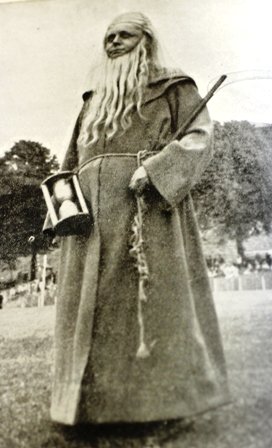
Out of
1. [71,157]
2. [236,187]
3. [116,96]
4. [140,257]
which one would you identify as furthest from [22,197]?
[236,187]

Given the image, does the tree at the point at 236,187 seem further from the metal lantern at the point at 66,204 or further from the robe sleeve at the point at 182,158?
the metal lantern at the point at 66,204

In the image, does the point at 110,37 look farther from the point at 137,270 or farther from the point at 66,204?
the point at 137,270

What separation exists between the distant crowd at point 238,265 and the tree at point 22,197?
933mm

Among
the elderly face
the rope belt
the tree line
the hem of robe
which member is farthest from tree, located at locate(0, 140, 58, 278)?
the hem of robe

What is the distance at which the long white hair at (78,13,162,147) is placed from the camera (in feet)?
9.69

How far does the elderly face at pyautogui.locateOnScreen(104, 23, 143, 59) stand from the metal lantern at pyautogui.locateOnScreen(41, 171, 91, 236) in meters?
0.81

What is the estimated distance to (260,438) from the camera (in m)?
2.28

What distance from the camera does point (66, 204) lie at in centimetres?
276

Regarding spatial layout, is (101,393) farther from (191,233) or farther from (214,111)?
(214,111)

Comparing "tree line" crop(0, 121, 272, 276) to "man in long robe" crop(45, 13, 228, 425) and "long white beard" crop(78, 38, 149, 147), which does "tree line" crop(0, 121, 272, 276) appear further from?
"long white beard" crop(78, 38, 149, 147)

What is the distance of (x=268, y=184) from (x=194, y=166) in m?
0.45

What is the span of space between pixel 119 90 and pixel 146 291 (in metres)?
1.18

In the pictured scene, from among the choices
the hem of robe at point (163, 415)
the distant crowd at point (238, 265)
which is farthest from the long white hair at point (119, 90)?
the hem of robe at point (163, 415)

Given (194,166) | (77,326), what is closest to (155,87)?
(194,166)
